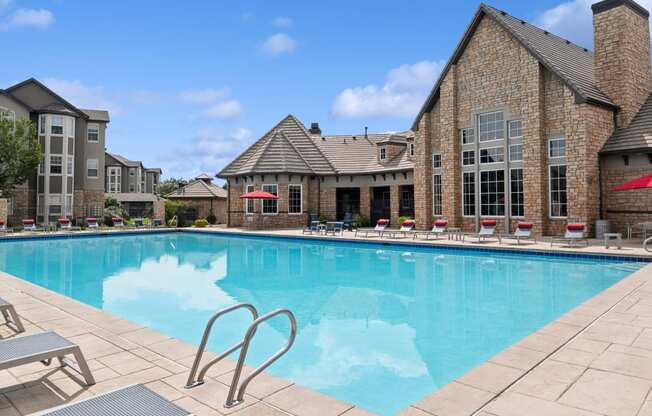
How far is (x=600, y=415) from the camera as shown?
309 centimetres

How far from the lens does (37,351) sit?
11.4ft

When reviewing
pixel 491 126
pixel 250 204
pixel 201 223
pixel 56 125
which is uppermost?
pixel 56 125

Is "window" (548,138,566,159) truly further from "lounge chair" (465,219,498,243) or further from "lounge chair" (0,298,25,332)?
"lounge chair" (0,298,25,332)

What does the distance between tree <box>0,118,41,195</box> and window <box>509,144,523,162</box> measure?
2752cm

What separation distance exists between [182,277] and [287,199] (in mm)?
14527

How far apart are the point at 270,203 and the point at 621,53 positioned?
19.0 m

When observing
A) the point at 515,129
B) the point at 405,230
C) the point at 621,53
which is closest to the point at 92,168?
the point at 405,230

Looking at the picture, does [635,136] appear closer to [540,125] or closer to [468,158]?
[540,125]

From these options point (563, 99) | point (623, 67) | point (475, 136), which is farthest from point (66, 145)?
point (623, 67)

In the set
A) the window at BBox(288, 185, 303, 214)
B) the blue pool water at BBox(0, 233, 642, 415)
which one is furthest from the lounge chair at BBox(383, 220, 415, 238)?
the window at BBox(288, 185, 303, 214)

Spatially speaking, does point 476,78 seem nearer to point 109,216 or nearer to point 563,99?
point 563,99

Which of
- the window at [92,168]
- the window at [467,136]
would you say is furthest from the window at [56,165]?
the window at [467,136]

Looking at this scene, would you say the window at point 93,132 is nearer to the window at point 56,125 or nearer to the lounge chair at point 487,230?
the window at point 56,125

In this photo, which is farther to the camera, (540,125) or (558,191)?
(540,125)
